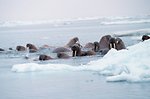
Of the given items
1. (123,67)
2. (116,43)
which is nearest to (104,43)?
(116,43)

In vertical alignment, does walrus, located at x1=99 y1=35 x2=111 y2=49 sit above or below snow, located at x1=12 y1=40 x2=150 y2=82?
above

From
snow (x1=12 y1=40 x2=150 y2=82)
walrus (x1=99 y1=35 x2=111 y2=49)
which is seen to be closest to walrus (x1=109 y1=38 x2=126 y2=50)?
walrus (x1=99 y1=35 x2=111 y2=49)

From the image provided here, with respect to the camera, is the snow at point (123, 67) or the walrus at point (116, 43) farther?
the walrus at point (116, 43)

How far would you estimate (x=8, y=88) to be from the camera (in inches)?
402

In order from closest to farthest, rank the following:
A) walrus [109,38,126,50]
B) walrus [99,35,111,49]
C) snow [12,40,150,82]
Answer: snow [12,40,150,82] → walrus [109,38,126,50] → walrus [99,35,111,49]

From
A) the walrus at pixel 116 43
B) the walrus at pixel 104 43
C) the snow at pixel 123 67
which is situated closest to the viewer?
the snow at pixel 123 67

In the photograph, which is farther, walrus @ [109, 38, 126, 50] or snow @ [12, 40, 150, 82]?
walrus @ [109, 38, 126, 50]

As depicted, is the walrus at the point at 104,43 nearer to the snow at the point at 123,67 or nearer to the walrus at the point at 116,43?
the walrus at the point at 116,43

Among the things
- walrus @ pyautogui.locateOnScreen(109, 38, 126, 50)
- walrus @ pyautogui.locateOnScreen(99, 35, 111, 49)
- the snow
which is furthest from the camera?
walrus @ pyautogui.locateOnScreen(99, 35, 111, 49)

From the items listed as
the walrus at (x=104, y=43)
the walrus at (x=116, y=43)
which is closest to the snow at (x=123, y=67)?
the walrus at (x=116, y=43)

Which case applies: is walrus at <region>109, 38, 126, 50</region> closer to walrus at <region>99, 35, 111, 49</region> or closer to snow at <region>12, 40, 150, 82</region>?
walrus at <region>99, 35, 111, 49</region>

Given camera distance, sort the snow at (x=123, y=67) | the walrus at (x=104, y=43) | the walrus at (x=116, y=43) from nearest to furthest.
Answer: the snow at (x=123, y=67) < the walrus at (x=116, y=43) < the walrus at (x=104, y=43)

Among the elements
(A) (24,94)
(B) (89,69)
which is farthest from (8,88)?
(B) (89,69)

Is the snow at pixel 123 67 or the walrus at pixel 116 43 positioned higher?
the walrus at pixel 116 43
